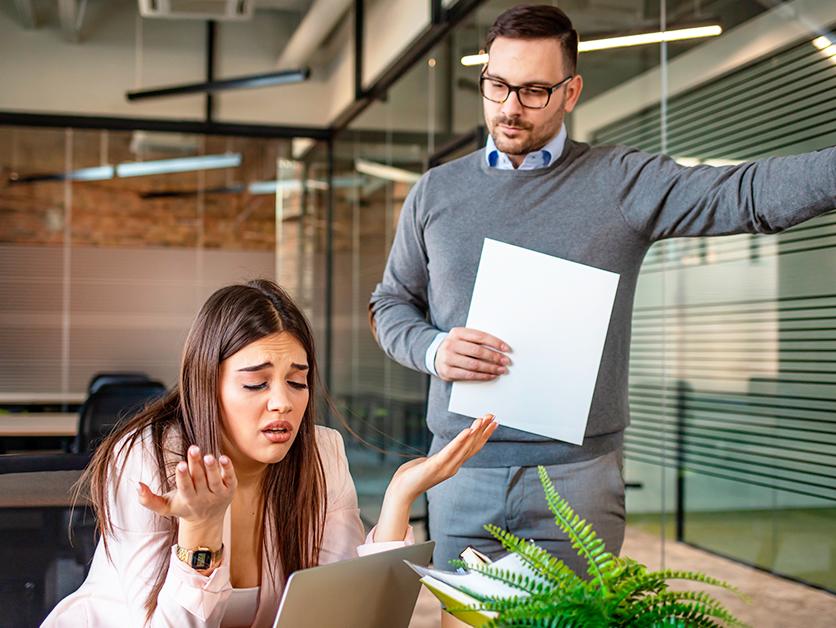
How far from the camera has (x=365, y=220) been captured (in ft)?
23.8

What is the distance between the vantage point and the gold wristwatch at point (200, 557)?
1338 millimetres

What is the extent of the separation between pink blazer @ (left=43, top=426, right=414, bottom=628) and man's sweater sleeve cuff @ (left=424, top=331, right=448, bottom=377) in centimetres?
35

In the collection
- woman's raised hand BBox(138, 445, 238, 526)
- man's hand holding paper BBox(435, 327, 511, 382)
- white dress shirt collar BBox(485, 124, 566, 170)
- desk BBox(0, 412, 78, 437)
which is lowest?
desk BBox(0, 412, 78, 437)

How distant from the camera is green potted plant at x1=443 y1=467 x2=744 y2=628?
964mm

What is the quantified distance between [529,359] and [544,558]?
2.61 ft

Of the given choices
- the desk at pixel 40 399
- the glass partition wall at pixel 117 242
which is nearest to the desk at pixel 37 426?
the desk at pixel 40 399

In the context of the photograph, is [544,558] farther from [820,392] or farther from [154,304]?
[154,304]

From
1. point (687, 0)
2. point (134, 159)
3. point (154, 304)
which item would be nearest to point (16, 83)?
point (134, 159)

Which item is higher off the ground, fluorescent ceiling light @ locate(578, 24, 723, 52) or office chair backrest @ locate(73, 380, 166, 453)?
fluorescent ceiling light @ locate(578, 24, 723, 52)

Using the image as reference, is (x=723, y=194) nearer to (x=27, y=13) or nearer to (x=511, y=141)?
(x=511, y=141)

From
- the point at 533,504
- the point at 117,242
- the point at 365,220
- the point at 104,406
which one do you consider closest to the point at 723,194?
the point at 533,504

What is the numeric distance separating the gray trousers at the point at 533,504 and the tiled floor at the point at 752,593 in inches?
48.0

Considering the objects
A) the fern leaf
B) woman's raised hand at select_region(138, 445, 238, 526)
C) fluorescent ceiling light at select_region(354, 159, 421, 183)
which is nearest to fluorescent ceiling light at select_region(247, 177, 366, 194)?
fluorescent ceiling light at select_region(354, 159, 421, 183)

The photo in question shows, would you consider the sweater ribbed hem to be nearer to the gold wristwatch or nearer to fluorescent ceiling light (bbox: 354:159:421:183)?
the gold wristwatch
